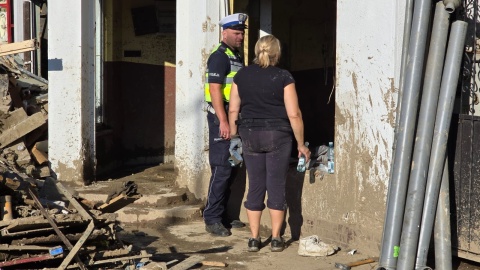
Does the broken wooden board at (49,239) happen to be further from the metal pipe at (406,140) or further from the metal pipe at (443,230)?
the metal pipe at (443,230)

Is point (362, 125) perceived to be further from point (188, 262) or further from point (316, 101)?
point (316, 101)

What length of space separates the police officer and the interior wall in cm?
320

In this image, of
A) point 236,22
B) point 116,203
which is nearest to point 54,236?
point 116,203

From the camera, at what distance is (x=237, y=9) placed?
9.60m

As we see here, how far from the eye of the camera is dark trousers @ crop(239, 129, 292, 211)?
25.2 feet

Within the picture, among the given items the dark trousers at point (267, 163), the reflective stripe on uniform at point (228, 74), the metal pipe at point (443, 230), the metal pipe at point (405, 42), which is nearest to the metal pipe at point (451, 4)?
the metal pipe at point (405, 42)

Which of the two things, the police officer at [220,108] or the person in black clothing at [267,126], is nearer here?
the person in black clothing at [267,126]

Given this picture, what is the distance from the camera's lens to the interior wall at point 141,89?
11.6 m

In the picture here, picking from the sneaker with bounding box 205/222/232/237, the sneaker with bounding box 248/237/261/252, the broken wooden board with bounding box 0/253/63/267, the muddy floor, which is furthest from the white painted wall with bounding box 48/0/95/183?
the broken wooden board with bounding box 0/253/63/267

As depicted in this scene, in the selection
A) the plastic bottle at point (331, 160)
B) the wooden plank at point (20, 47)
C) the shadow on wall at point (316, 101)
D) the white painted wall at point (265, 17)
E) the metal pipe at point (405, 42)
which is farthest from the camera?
the shadow on wall at point (316, 101)

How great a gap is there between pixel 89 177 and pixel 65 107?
0.87 m

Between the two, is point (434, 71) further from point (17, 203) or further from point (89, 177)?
point (89, 177)

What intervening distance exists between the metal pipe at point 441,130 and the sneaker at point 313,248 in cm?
111

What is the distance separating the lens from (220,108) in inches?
322
